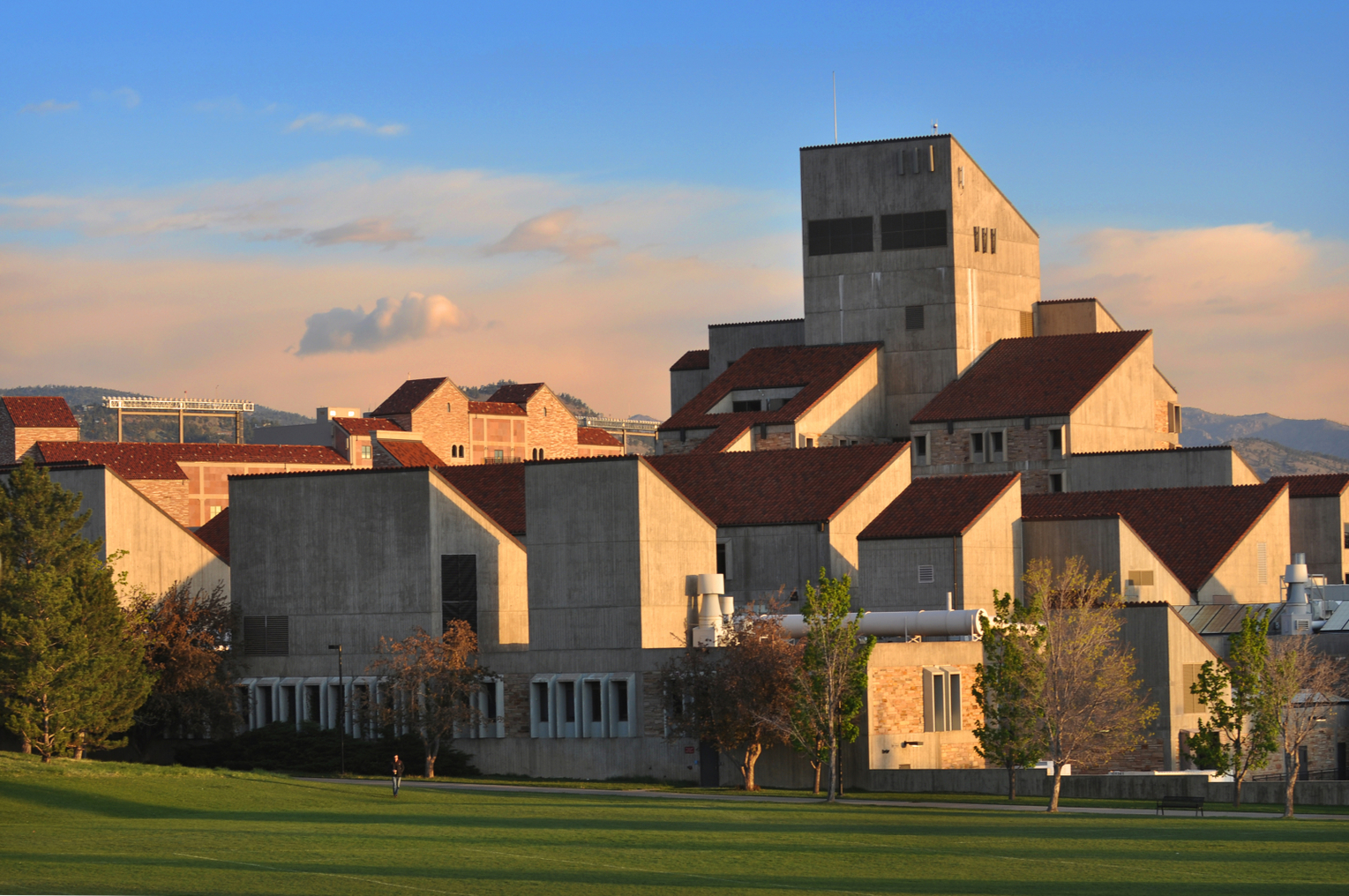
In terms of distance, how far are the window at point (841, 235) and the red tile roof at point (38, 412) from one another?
65.8m

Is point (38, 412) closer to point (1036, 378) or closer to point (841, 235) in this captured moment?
point (841, 235)

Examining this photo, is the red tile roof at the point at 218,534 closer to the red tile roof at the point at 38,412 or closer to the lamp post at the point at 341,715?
the lamp post at the point at 341,715

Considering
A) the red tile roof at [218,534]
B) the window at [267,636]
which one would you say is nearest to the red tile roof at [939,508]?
the window at [267,636]

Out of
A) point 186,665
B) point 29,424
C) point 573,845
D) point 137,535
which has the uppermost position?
point 29,424

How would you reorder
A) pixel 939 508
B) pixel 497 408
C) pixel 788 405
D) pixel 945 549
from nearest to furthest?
pixel 945 549 < pixel 939 508 < pixel 788 405 < pixel 497 408

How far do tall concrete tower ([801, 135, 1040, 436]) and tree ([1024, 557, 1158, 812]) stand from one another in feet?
Result: 113

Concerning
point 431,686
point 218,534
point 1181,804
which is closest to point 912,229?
point 218,534

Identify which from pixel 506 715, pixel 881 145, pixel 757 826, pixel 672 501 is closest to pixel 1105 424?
pixel 881 145

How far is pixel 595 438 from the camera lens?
577 ft

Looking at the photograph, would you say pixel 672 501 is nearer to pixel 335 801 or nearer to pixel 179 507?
pixel 335 801

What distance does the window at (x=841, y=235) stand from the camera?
91250 mm

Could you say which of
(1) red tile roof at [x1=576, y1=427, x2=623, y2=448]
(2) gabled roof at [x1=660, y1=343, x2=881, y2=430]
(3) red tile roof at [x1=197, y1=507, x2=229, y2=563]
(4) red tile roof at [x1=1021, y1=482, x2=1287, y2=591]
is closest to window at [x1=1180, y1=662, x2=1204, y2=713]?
(4) red tile roof at [x1=1021, y1=482, x2=1287, y2=591]

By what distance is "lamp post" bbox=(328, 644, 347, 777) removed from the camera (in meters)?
60.4

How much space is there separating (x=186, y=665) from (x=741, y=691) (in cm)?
2028
